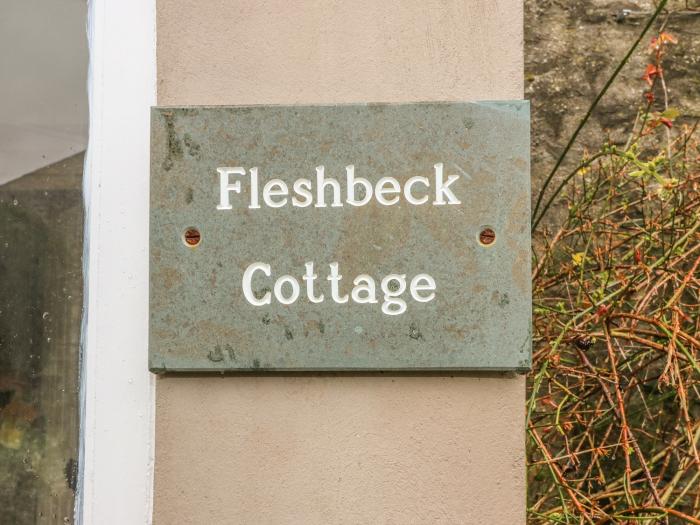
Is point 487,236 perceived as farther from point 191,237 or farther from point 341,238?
point 191,237

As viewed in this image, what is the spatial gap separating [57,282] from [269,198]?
1.90ft

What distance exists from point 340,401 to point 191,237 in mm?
473

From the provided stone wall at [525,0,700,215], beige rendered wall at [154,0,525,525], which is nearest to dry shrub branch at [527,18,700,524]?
stone wall at [525,0,700,215]

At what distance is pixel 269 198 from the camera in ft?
5.05

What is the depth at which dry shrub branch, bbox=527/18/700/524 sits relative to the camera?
2057 mm

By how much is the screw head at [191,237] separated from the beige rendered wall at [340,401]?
0.95ft

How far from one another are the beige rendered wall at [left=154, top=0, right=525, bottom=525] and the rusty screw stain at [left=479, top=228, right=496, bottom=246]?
29cm

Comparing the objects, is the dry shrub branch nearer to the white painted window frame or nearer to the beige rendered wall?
the beige rendered wall

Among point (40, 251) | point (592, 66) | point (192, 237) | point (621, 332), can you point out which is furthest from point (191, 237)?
point (592, 66)

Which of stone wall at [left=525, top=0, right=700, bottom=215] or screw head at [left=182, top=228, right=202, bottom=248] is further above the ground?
stone wall at [left=525, top=0, right=700, bottom=215]

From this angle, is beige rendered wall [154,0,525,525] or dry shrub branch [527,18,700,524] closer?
beige rendered wall [154,0,525,525]

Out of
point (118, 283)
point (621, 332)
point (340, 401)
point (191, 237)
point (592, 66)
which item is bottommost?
point (340, 401)

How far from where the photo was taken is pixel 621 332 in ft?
6.88

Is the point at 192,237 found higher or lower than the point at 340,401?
higher
